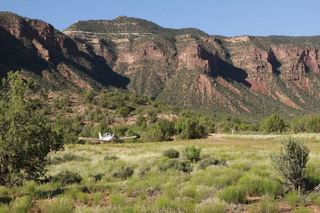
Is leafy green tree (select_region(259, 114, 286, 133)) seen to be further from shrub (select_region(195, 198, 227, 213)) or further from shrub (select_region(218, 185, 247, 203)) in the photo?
shrub (select_region(195, 198, 227, 213))

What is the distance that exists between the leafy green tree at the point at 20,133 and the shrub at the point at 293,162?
28.1 feet

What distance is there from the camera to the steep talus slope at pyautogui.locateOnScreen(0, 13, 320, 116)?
412 ft

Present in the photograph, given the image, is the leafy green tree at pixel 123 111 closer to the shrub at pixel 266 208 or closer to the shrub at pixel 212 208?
the shrub at pixel 212 208

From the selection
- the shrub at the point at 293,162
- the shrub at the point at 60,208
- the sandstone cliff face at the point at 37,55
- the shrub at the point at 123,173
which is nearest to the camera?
the shrub at the point at 60,208

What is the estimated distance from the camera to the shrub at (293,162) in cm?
908

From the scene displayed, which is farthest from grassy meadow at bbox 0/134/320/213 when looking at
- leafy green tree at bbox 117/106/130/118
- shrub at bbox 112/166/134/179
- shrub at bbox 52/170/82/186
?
leafy green tree at bbox 117/106/130/118

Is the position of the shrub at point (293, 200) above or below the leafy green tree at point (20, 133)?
below

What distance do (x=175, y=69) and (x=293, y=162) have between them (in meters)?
167

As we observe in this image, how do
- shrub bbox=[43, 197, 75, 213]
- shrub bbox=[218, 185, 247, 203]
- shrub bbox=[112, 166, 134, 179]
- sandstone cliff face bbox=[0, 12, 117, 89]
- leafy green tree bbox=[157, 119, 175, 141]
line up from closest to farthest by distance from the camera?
shrub bbox=[43, 197, 75, 213], shrub bbox=[218, 185, 247, 203], shrub bbox=[112, 166, 134, 179], leafy green tree bbox=[157, 119, 175, 141], sandstone cliff face bbox=[0, 12, 117, 89]

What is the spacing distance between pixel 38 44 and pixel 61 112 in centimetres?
8013

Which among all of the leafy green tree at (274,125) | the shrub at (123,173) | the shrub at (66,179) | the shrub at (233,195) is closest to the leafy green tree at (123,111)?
the leafy green tree at (274,125)

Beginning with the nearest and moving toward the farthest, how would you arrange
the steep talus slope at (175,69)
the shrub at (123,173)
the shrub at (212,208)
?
the shrub at (212,208)
the shrub at (123,173)
the steep talus slope at (175,69)

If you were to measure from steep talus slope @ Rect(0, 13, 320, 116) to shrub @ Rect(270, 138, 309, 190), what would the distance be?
11238cm

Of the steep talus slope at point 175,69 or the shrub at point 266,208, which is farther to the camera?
the steep talus slope at point 175,69
